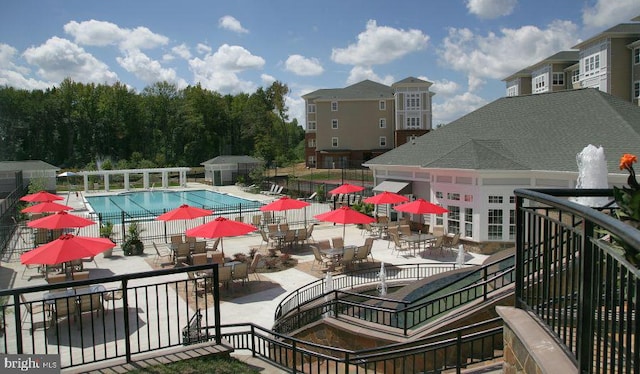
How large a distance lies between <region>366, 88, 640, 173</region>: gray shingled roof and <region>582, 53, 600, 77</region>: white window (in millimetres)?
21851

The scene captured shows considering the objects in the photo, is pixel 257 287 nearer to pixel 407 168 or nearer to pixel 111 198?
pixel 407 168

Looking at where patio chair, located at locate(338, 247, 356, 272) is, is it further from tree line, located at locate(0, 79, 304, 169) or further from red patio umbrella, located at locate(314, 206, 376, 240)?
tree line, located at locate(0, 79, 304, 169)

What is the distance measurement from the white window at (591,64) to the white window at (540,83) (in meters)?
13.6

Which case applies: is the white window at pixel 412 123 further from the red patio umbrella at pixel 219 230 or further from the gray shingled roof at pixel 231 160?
the red patio umbrella at pixel 219 230

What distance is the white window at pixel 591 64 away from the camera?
44.7 m

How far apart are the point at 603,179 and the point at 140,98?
77.1 meters

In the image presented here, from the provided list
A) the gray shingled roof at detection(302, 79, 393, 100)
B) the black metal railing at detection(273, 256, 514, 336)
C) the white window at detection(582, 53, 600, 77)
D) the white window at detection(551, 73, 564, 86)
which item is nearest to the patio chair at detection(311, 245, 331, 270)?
the black metal railing at detection(273, 256, 514, 336)

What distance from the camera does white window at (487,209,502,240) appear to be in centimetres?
2088

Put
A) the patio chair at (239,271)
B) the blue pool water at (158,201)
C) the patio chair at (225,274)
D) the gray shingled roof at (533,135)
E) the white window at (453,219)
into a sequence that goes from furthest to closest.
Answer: the blue pool water at (158,201) → the white window at (453,219) → the gray shingled roof at (533,135) → the patio chair at (239,271) → the patio chair at (225,274)

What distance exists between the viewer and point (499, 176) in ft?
68.8

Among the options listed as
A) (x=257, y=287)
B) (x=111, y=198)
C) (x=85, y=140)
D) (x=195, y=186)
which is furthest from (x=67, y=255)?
(x=85, y=140)

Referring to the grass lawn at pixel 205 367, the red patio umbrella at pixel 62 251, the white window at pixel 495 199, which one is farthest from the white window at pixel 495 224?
the grass lawn at pixel 205 367

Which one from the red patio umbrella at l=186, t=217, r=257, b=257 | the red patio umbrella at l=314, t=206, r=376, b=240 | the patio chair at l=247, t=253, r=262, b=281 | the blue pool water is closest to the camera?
the red patio umbrella at l=186, t=217, r=257, b=257

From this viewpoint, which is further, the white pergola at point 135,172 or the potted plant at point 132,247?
the white pergola at point 135,172
